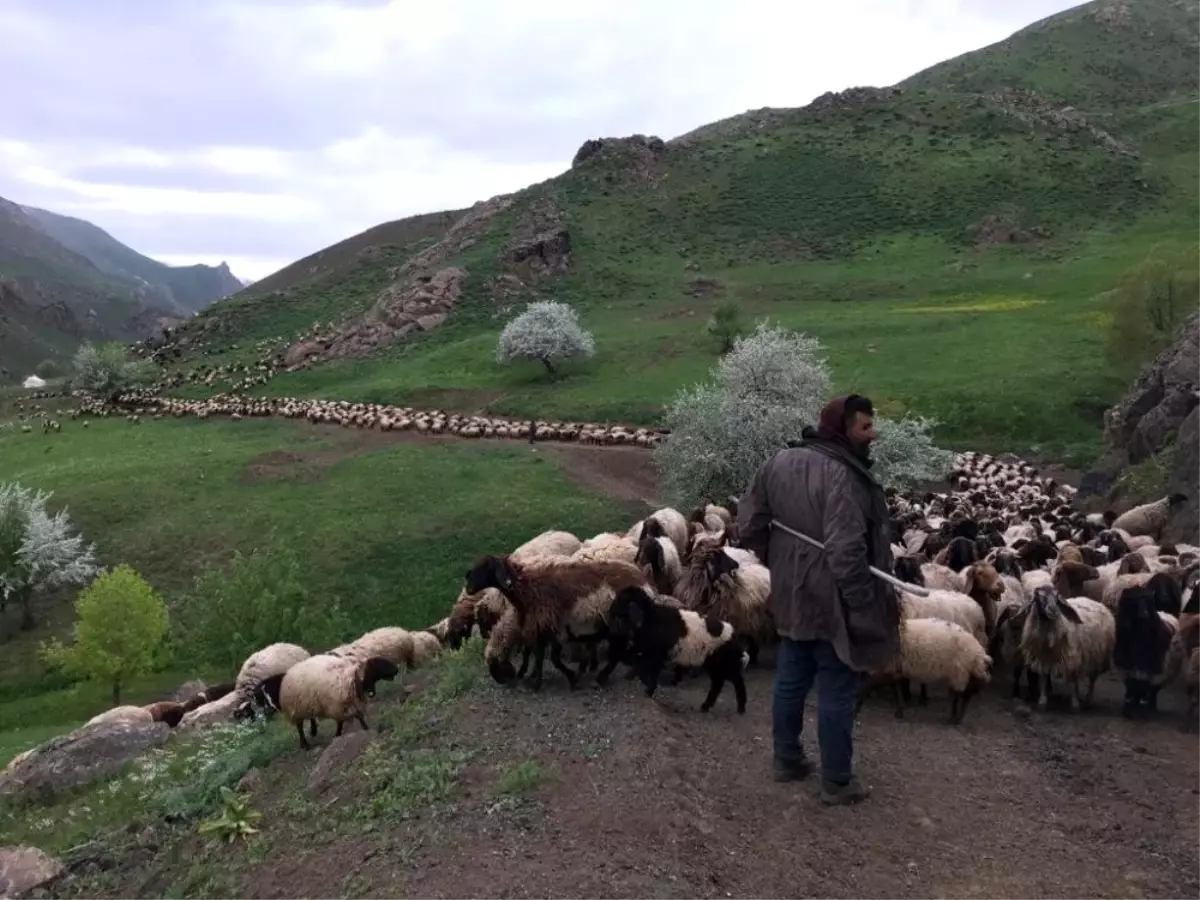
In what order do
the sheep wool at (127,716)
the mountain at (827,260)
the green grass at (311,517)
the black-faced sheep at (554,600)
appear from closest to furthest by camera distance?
the black-faced sheep at (554,600), the sheep wool at (127,716), the green grass at (311,517), the mountain at (827,260)

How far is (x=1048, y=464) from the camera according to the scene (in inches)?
1170

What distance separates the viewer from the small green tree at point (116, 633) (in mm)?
21656

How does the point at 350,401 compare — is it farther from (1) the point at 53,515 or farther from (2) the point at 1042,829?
(2) the point at 1042,829

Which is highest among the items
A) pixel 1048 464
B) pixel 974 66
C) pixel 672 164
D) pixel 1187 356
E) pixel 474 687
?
pixel 974 66

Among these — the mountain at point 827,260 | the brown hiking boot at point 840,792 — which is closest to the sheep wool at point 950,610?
the brown hiking boot at point 840,792

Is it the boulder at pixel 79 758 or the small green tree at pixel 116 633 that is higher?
the boulder at pixel 79 758

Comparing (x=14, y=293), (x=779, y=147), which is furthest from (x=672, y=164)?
(x=14, y=293)

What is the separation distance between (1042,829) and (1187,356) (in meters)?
17.7

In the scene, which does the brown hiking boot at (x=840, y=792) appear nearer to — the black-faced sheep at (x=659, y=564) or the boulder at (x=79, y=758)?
the black-faced sheep at (x=659, y=564)

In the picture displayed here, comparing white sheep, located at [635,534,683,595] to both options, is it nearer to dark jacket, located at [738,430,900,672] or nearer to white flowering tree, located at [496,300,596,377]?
dark jacket, located at [738,430,900,672]

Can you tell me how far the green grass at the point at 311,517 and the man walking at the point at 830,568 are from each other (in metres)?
16.6

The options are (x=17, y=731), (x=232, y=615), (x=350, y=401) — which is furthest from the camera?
(x=350, y=401)

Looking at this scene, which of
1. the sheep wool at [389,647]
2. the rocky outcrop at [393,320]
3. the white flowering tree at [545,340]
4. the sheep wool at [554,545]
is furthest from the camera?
the rocky outcrop at [393,320]

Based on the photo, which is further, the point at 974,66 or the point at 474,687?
the point at 974,66
